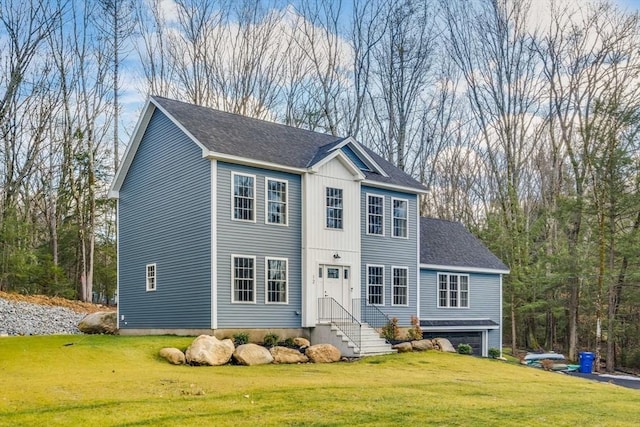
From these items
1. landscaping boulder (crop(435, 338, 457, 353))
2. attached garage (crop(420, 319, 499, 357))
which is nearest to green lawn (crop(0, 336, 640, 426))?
landscaping boulder (crop(435, 338, 457, 353))

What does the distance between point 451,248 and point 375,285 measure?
641 centimetres

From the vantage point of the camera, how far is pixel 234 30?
37906 millimetres

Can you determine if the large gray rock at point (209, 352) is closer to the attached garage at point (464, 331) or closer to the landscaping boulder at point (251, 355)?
the landscaping boulder at point (251, 355)

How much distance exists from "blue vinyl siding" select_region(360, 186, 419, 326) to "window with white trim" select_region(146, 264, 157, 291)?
705 centimetres

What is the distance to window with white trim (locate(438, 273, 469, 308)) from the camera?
2573 cm

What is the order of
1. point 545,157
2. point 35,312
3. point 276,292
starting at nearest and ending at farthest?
point 276,292
point 35,312
point 545,157

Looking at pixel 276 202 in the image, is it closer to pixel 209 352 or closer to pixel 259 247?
pixel 259 247

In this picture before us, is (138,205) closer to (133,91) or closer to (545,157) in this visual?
(133,91)

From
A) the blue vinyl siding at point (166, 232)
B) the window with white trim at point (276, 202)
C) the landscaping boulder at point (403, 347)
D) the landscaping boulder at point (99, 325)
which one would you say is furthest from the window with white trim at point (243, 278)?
the landscaping boulder at point (99, 325)

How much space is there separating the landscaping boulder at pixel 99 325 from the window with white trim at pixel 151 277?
2.59 meters

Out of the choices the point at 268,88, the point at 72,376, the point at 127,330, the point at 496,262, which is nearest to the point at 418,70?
the point at 268,88

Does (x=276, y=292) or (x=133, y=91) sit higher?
(x=133, y=91)

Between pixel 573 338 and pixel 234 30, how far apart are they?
2564cm

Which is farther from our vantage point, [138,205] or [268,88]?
[268,88]
